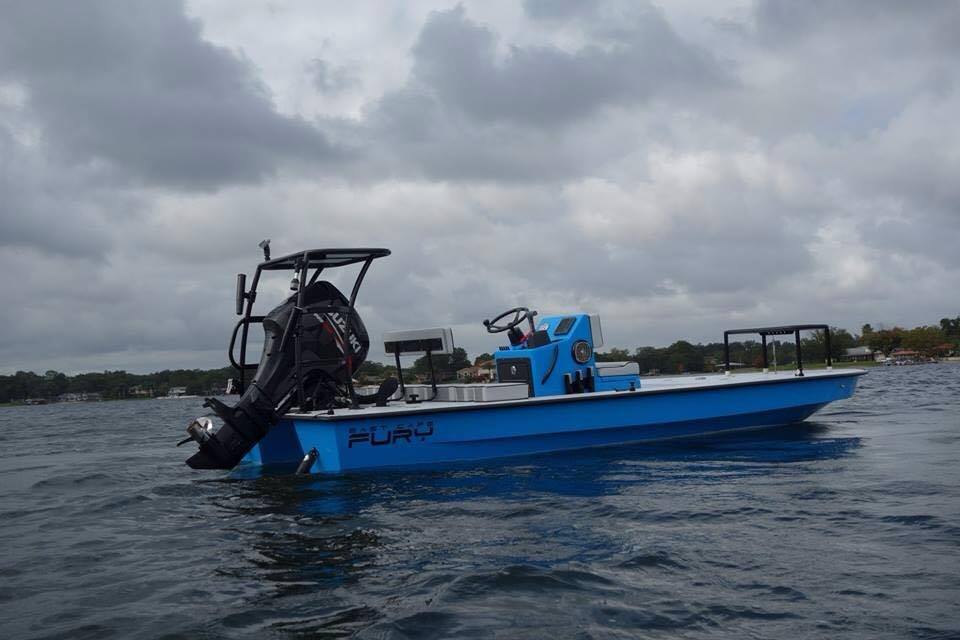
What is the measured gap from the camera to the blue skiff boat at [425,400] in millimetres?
10297

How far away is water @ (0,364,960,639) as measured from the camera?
15.0 feet

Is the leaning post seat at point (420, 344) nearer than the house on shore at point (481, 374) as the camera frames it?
Yes

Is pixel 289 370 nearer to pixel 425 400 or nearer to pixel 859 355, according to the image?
pixel 425 400

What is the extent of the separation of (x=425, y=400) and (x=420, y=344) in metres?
0.98

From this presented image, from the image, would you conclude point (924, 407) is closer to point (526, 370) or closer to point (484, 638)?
point (526, 370)

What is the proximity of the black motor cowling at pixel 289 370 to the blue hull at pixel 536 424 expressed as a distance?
53cm

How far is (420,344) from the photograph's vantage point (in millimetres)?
12336

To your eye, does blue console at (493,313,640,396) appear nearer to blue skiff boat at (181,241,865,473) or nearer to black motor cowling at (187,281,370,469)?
blue skiff boat at (181,241,865,473)

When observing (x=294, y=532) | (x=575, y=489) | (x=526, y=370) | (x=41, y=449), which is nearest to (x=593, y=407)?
(x=526, y=370)

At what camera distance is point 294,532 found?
7105 mm

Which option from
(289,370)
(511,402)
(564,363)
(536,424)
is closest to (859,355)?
(564,363)

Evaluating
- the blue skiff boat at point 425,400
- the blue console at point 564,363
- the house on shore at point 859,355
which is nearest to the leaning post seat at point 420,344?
the blue skiff boat at point 425,400

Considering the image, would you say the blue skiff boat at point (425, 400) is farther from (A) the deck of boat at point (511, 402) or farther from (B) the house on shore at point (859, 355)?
(B) the house on shore at point (859, 355)

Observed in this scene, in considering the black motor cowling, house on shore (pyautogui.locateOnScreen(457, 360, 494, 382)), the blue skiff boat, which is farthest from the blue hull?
house on shore (pyautogui.locateOnScreen(457, 360, 494, 382))
